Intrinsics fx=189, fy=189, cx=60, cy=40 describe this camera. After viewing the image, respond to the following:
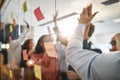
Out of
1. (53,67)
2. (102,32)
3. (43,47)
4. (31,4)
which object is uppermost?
(31,4)

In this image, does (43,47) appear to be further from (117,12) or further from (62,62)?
(117,12)

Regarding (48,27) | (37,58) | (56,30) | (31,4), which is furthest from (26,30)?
(56,30)

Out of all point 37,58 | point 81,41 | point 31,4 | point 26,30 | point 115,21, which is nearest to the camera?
point 115,21

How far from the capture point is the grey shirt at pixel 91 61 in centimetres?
81

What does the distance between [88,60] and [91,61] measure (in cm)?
2

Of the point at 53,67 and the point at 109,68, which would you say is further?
the point at 53,67

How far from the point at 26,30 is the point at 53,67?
2.77ft

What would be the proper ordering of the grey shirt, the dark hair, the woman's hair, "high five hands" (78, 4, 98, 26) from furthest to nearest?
the woman's hair < the dark hair < "high five hands" (78, 4, 98, 26) < the grey shirt

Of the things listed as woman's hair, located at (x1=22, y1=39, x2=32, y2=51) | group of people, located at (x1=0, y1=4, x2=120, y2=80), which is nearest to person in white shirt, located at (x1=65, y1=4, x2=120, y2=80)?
group of people, located at (x1=0, y1=4, x2=120, y2=80)

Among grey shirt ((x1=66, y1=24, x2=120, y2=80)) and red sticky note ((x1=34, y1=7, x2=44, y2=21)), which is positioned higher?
red sticky note ((x1=34, y1=7, x2=44, y2=21))

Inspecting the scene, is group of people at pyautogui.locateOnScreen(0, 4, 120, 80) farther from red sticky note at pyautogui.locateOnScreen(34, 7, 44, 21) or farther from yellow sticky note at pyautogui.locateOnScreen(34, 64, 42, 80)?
red sticky note at pyautogui.locateOnScreen(34, 7, 44, 21)

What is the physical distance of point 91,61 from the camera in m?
0.91

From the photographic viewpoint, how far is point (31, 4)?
2.00 meters

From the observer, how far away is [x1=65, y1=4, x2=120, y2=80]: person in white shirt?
0.81 meters
